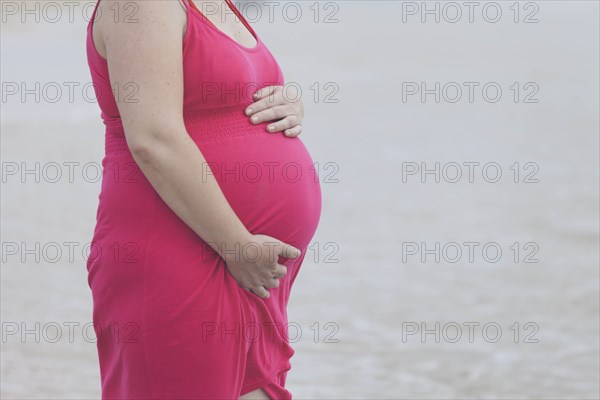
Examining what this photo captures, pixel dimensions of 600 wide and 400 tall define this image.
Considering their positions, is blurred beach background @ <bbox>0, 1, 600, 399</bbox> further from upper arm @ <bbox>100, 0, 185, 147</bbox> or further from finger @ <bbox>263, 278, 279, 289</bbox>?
upper arm @ <bbox>100, 0, 185, 147</bbox>

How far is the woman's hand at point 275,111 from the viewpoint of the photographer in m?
2.08

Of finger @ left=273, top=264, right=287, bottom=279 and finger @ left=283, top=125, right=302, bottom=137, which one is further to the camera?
finger @ left=283, top=125, right=302, bottom=137

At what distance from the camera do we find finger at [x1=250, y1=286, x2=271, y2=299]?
201cm

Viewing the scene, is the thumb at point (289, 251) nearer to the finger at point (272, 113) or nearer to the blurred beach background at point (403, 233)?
the finger at point (272, 113)

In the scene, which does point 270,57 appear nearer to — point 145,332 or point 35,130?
point 145,332

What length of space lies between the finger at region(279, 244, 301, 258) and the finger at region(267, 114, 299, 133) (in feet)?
0.86

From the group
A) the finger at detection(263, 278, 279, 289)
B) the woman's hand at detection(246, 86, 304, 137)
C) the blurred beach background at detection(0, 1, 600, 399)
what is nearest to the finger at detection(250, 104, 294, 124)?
the woman's hand at detection(246, 86, 304, 137)

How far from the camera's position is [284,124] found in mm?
2152

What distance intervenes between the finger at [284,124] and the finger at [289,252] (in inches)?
10.3

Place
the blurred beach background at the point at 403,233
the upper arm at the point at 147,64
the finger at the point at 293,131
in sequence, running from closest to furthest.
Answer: the upper arm at the point at 147,64 < the finger at the point at 293,131 < the blurred beach background at the point at 403,233

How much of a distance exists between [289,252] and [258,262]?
95mm

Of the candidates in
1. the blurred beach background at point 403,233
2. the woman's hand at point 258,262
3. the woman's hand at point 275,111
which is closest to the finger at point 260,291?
the woman's hand at point 258,262

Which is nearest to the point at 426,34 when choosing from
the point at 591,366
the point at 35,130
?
the point at 35,130

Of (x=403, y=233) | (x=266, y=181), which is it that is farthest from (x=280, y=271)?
(x=403, y=233)
